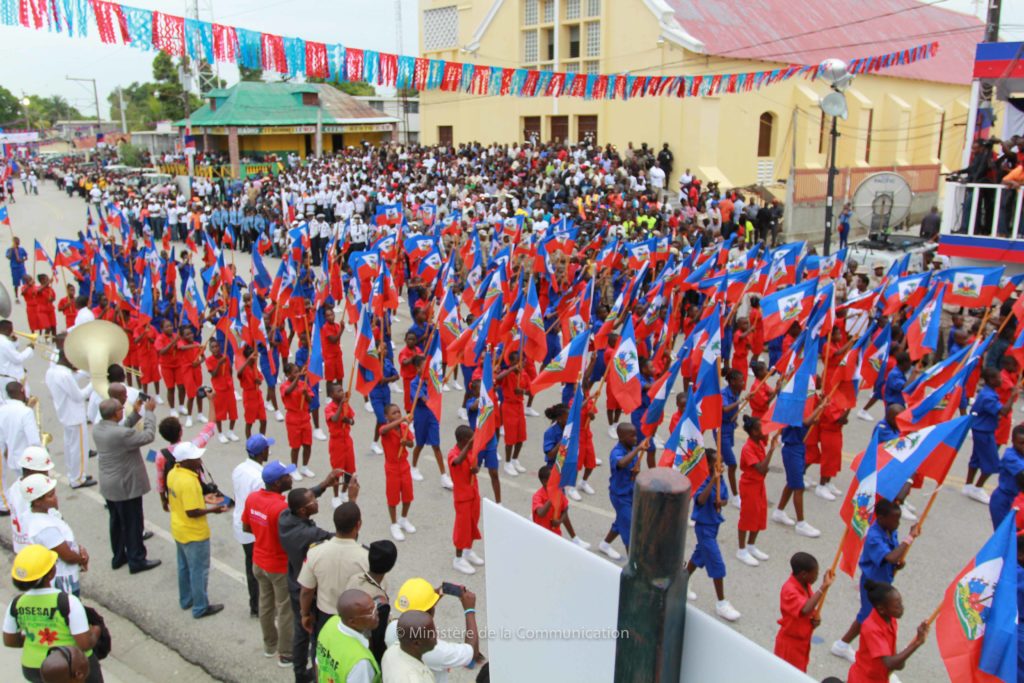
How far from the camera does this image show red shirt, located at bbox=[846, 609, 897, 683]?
4.42 metres

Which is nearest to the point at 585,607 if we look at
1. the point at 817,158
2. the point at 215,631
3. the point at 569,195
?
the point at 215,631

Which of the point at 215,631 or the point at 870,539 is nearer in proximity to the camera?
the point at 870,539

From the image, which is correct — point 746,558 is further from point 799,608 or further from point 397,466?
point 397,466

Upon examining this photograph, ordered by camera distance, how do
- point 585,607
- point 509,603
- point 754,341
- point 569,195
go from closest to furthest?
1. point 585,607
2. point 509,603
3. point 754,341
4. point 569,195

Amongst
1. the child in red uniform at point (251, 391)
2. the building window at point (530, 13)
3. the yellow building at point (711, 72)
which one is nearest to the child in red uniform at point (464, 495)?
the child in red uniform at point (251, 391)

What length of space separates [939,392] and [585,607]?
5643 mm

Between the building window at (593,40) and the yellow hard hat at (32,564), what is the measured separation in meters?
28.0

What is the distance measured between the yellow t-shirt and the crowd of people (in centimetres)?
2

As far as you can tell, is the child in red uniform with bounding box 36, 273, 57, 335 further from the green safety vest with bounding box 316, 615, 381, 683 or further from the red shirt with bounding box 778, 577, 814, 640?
the red shirt with bounding box 778, 577, 814, 640

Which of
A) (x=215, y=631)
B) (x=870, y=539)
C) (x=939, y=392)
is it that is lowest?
(x=215, y=631)

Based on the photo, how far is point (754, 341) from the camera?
11297 millimetres

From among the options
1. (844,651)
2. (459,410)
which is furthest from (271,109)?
(844,651)

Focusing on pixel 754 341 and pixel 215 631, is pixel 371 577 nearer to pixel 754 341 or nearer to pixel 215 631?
pixel 215 631

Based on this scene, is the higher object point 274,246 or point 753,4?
point 753,4
